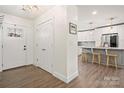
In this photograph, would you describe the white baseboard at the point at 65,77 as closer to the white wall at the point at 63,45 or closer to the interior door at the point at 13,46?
the white wall at the point at 63,45

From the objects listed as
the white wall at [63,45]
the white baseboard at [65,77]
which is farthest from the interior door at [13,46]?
the white baseboard at [65,77]

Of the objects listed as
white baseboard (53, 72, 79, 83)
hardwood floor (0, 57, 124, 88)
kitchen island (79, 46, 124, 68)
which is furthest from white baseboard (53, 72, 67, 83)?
kitchen island (79, 46, 124, 68)

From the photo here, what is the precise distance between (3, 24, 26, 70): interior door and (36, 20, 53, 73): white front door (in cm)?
77

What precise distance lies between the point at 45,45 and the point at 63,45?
1318mm

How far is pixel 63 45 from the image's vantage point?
2.98 meters

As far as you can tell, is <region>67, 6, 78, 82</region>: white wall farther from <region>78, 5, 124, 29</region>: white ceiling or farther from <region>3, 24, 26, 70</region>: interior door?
<region>3, 24, 26, 70</region>: interior door

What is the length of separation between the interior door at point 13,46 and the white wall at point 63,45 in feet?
6.62

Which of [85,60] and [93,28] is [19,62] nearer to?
[85,60]

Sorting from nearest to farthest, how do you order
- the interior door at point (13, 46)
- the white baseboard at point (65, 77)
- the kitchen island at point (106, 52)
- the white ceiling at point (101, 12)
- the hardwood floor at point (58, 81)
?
the hardwood floor at point (58, 81) < the white baseboard at point (65, 77) < the white ceiling at point (101, 12) < the interior door at point (13, 46) < the kitchen island at point (106, 52)

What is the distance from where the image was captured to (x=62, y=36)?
9.94ft

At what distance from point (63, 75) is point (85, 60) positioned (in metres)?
3.33

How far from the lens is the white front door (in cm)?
Answer: 372

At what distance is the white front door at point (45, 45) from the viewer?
12.2ft
